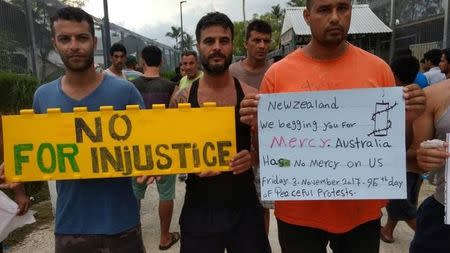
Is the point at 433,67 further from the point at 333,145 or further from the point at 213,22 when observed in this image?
the point at 333,145

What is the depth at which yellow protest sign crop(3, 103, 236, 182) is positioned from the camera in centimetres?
217

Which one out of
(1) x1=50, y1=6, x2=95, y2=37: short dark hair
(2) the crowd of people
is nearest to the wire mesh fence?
(1) x1=50, y1=6, x2=95, y2=37: short dark hair

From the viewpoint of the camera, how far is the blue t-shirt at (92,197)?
2.24 metres

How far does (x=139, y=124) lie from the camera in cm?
220

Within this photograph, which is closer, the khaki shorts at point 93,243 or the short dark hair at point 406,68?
the khaki shorts at point 93,243

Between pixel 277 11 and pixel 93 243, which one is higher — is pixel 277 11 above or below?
above

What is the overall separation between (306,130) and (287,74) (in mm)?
313

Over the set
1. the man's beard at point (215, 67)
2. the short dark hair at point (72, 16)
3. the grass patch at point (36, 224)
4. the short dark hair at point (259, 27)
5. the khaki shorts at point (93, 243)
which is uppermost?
the short dark hair at point (259, 27)

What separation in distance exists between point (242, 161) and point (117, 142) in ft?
2.26

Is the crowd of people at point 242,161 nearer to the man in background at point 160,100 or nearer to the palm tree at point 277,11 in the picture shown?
the man in background at point 160,100

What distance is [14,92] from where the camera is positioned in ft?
19.4

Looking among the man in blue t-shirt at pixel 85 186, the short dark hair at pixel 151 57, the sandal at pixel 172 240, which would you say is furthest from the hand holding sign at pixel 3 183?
the short dark hair at pixel 151 57

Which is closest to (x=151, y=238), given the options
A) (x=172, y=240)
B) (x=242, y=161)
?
(x=172, y=240)

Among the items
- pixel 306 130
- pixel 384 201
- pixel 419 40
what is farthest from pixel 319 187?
pixel 419 40
